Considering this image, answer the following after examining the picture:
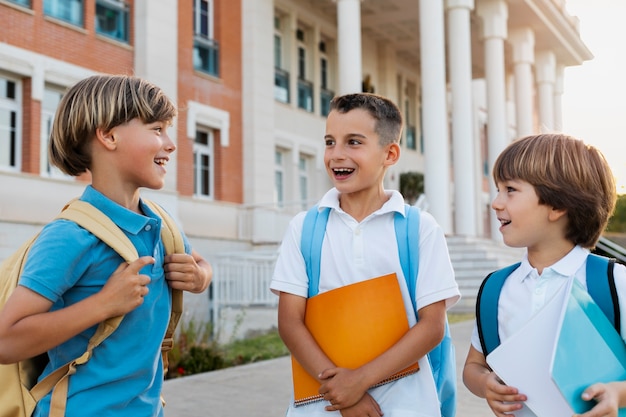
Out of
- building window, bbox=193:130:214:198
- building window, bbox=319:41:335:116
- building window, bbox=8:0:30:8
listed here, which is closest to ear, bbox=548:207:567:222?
building window, bbox=8:0:30:8

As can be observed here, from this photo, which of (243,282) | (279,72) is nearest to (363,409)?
(243,282)

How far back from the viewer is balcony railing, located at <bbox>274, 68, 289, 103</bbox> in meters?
20.7

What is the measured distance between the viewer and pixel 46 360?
205 centimetres

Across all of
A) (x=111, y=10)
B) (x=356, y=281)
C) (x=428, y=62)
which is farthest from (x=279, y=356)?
(x=428, y=62)

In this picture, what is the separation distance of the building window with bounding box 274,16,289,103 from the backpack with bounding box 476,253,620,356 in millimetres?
18627

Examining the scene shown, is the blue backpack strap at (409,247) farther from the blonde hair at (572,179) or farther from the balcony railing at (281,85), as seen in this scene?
the balcony railing at (281,85)

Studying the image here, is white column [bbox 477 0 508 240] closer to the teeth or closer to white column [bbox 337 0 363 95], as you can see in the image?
white column [bbox 337 0 363 95]

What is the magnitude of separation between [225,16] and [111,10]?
409 centimetres

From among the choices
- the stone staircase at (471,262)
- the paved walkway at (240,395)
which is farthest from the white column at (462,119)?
the paved walkway at (240,395)

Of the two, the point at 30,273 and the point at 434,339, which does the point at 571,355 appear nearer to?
the point at 434,339

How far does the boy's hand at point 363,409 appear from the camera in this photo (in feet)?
7.66

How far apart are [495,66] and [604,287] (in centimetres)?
2217

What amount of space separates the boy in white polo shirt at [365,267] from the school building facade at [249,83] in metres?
7.53

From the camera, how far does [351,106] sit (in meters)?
2.67
